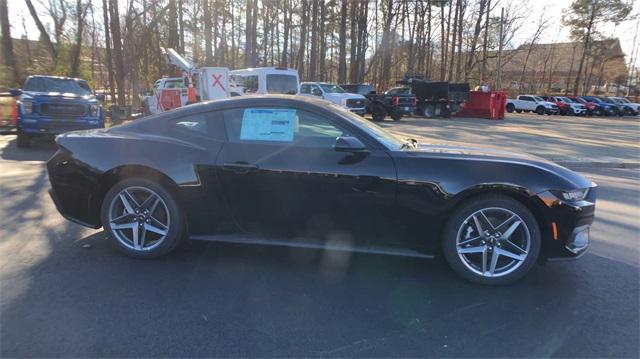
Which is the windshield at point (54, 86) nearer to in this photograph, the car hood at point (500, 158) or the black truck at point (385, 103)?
the car hood at point (500, 158)

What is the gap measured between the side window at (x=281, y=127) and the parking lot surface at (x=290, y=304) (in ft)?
3.63

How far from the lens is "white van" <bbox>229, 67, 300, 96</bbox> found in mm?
16375

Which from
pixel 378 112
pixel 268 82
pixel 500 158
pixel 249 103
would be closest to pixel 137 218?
pixel 249 103

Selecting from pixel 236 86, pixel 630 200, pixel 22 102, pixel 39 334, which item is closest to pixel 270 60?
pixel 236 86

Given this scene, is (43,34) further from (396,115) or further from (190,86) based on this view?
(396,115)

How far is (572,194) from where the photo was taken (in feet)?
11.4

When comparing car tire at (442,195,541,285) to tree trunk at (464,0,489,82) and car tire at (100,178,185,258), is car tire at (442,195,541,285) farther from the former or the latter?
tree trunk at (464,0,489,82)

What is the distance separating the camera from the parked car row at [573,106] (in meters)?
38.9

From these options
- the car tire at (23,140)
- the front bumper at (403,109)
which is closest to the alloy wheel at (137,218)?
the car tire at (23,140)

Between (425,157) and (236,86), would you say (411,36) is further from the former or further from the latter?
(425,157)

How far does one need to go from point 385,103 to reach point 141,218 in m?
21.1

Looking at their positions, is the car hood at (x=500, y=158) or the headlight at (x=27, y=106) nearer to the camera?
the car hood at (x=500, y=158)

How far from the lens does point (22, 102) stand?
10047mm

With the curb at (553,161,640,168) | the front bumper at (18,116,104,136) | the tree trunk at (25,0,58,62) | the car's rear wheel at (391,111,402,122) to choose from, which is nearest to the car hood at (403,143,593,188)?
the curb at (553,161,640,168)
